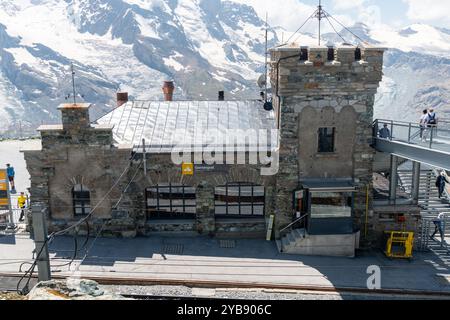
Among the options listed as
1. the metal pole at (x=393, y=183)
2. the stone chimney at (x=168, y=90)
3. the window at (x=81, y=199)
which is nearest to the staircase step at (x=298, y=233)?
the metal pole at (x=393, y=183)

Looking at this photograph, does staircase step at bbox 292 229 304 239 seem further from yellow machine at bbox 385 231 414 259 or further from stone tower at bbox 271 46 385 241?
yellow machine at bbox 385 231 414 259

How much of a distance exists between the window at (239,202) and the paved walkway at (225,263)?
1.46m

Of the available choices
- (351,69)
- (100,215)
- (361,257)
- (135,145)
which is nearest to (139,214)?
(100,215)

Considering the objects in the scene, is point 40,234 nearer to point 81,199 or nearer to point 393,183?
point 81,199

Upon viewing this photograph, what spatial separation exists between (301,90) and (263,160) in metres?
3.57

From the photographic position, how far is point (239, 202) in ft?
72.5

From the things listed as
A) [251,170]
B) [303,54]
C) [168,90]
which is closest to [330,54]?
[303,54]

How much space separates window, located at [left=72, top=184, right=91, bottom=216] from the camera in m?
21.2

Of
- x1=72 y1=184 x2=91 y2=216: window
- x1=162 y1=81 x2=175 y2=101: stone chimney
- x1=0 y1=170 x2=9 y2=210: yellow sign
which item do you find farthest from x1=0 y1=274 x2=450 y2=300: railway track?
x1=162 y1=81 x2=175 y2=101: stone chimney

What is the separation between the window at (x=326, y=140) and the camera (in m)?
20.9

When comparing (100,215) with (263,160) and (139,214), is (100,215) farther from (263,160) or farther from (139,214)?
(263,160)

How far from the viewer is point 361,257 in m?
20.5

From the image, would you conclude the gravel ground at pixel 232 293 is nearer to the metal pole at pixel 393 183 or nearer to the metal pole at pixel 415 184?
the metal pole at pixel 393 183
